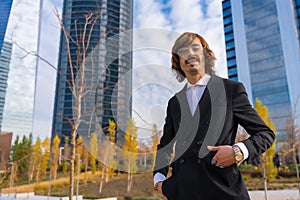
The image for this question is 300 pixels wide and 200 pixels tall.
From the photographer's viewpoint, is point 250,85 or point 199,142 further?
point 250,85

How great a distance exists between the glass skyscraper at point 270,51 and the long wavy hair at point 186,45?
21.9 metres

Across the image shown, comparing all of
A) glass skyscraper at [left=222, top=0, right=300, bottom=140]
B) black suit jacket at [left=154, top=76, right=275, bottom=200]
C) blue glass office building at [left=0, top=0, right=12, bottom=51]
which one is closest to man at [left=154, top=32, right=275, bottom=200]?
black suit jacket at [left=154, top=76, right=275, bottom=200]

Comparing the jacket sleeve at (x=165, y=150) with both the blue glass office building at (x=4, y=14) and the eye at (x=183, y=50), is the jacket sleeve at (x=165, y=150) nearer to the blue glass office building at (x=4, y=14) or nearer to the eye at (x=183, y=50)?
the eye at (x=183, y=50)

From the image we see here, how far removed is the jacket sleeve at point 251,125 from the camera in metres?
0.72

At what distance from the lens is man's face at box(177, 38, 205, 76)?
85cm

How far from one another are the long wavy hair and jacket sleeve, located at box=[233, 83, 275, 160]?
Answer: 0.47 ft

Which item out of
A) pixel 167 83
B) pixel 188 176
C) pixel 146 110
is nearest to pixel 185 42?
pixel 167 83

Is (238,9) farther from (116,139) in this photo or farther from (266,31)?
(116,139)

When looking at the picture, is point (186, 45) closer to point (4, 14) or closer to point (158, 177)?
point (158, 177)

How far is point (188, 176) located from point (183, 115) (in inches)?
8.0

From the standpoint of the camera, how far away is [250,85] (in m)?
24.4

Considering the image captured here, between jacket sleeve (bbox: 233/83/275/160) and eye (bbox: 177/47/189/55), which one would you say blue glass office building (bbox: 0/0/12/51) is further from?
jacket sleeve (bbox: 233/83/275/160)

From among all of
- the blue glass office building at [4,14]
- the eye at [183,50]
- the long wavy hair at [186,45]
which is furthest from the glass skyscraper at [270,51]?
the eye at [183,50]

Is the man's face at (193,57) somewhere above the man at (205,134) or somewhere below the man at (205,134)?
above
